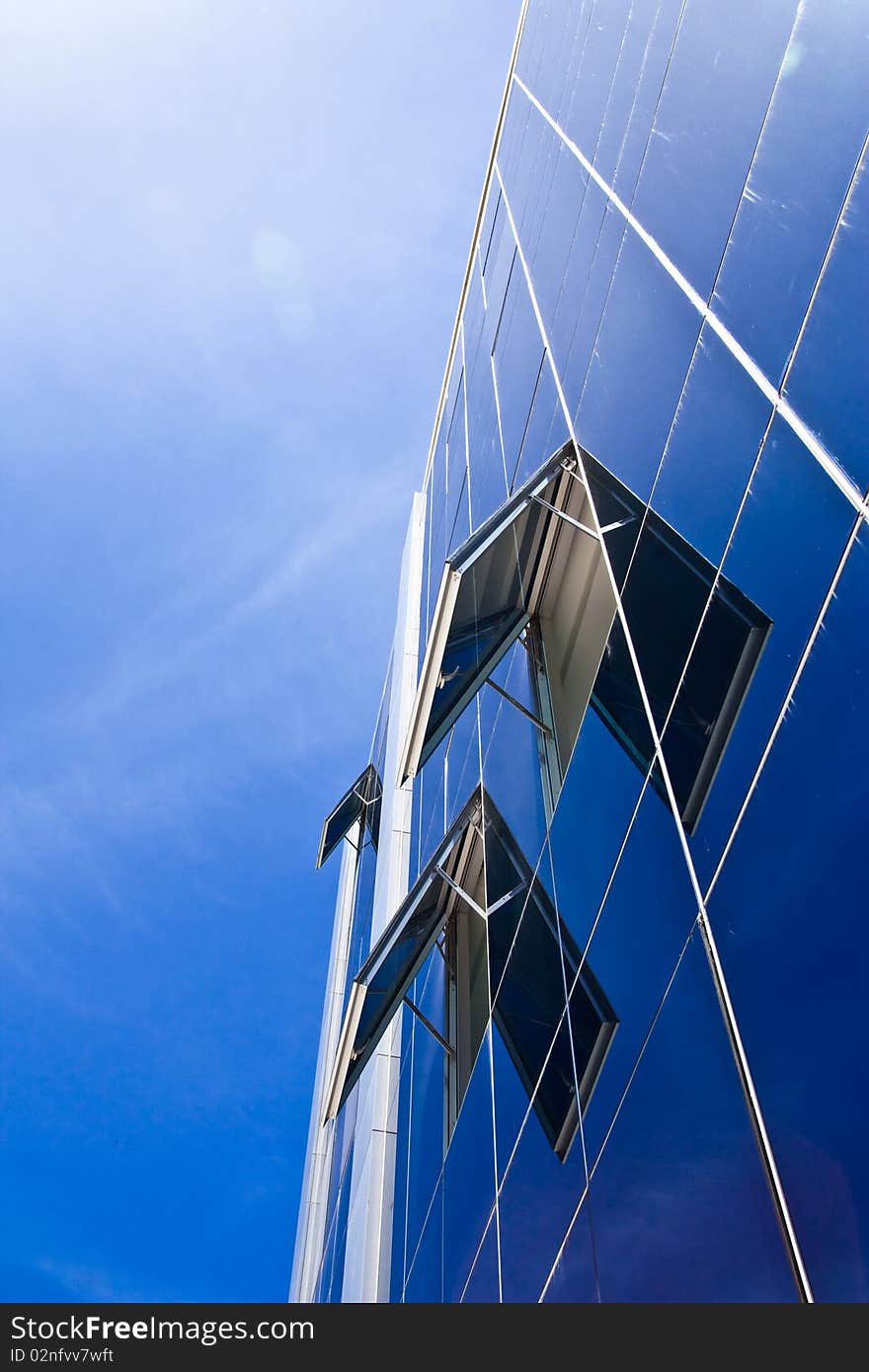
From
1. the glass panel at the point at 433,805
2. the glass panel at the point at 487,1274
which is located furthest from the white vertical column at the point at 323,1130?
the glass panel at the point at 487,1274

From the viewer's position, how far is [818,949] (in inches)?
142

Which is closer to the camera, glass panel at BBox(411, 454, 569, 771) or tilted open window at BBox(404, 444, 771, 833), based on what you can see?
tilted open window at BBox(404, 444, 771, 833)

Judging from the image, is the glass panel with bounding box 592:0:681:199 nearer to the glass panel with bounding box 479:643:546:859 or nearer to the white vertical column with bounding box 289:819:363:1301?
the glass panel with bounding box 479:643:546:859

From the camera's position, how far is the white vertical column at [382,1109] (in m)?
14.8

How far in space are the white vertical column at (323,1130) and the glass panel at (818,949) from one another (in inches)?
808

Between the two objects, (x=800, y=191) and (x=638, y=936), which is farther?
(x=638, y=936)

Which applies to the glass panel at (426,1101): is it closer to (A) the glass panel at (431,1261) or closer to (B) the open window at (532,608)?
(A) the glass panel at (431,1261)

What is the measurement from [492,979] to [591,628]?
13.7 feet

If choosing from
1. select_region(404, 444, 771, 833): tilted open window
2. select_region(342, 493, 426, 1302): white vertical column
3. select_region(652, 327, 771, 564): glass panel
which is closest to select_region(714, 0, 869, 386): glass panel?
select_region(652, 327, 771, 564): glass panel

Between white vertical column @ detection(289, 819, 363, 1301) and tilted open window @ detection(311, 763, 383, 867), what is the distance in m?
0.79

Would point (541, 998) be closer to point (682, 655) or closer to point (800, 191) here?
point (682, 655)

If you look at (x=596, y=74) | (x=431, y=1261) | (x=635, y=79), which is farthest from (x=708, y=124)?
(x=431, y=1261)

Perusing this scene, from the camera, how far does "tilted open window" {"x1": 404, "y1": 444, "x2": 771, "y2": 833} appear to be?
508cm

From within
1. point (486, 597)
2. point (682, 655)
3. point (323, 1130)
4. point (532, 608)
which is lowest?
point (682, 655)
